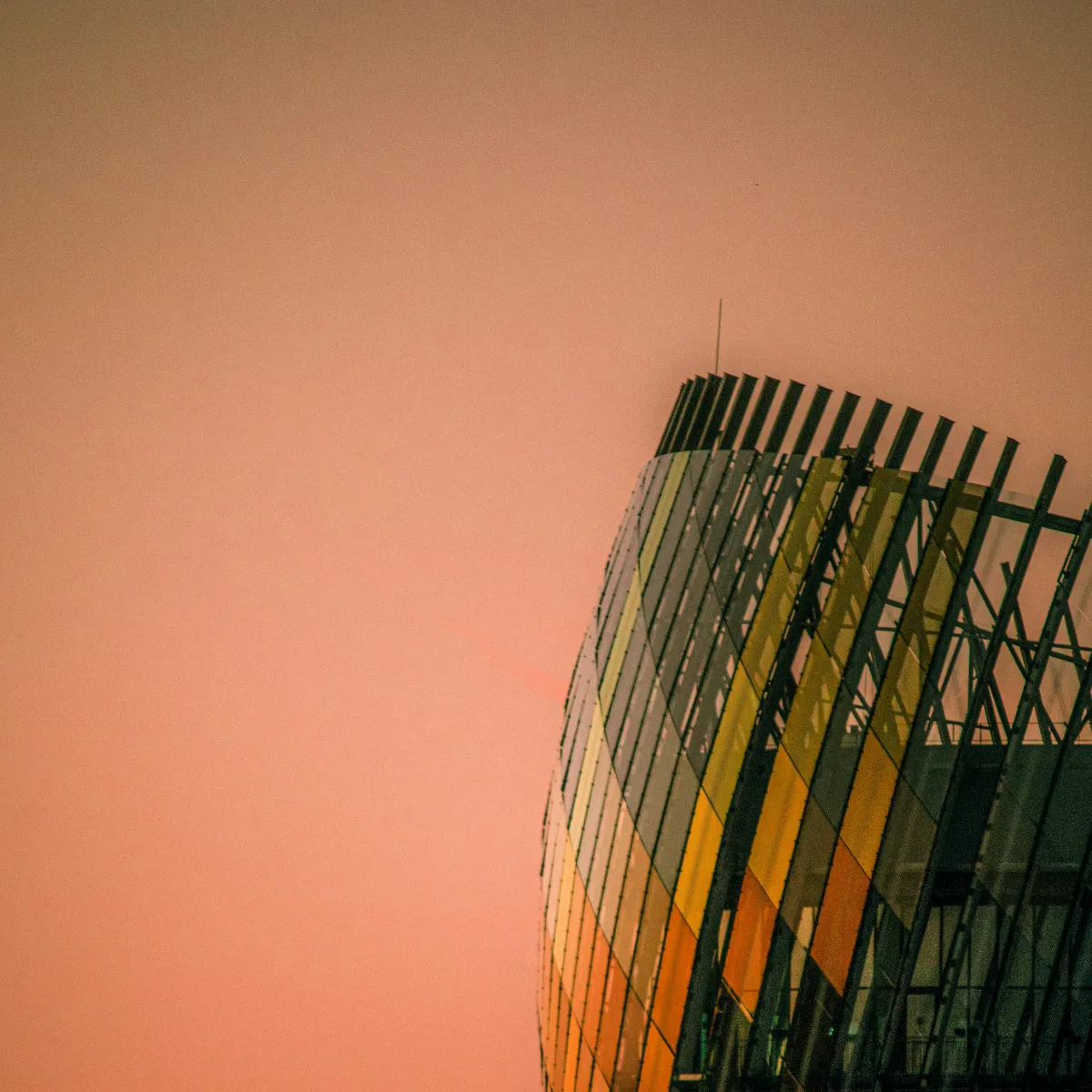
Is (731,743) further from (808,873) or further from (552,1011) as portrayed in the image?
(552,1011)

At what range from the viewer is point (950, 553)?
Answer: 610 inches

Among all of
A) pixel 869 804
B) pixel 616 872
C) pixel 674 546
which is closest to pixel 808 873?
pixel 869 804

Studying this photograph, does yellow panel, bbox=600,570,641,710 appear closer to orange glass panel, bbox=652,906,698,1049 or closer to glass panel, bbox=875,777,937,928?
orange glass panel, bbox=652,906,698,1049

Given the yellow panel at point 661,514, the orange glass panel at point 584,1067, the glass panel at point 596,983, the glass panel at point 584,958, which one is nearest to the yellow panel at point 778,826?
the glass panel at point 596,983

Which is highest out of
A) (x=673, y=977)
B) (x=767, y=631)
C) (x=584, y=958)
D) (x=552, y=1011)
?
(x=767, y=631)

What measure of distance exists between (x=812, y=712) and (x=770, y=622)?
1.84 m

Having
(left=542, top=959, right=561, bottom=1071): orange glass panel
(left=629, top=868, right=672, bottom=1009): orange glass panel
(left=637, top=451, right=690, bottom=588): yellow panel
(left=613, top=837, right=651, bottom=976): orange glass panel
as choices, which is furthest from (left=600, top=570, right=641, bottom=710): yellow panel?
(left=542, top=959, right=561, bottom=1071): orange glass panel

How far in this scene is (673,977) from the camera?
1806 cm

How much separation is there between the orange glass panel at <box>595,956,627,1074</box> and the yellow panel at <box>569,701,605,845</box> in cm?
325

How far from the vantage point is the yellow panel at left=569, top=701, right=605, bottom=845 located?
2278cm

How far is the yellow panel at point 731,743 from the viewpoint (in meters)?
17.6

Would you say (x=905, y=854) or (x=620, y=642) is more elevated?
A: (x=620, y=642)

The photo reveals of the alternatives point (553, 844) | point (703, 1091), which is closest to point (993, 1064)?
point (703, 1091)

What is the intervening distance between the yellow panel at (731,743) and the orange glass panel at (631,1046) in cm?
421
